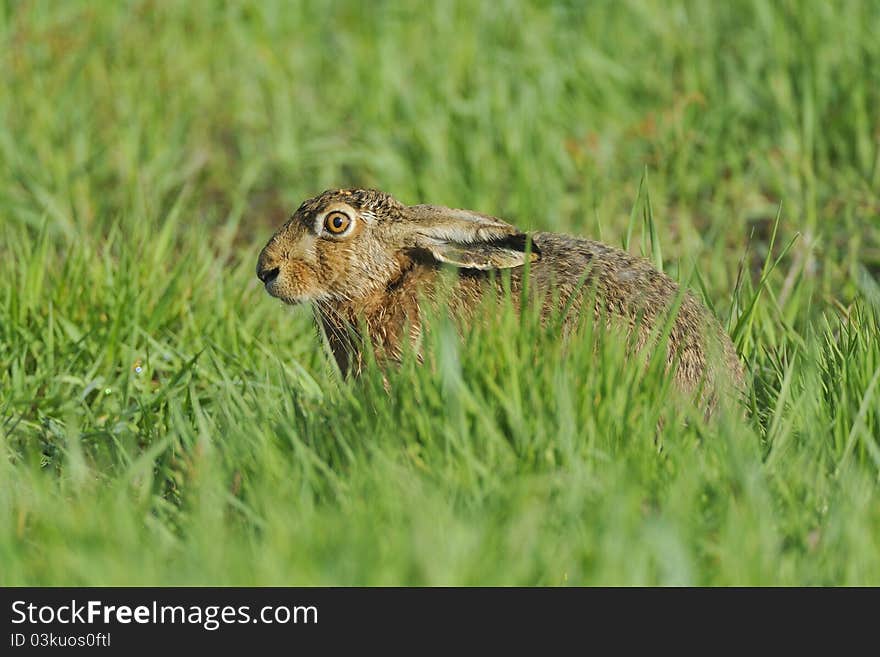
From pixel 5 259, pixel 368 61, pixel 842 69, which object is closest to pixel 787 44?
pixel 842 69

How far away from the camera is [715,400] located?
12.9 feet

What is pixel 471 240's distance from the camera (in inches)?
170

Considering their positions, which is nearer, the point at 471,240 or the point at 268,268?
the point at 471,240

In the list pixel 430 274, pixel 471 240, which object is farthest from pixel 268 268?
pixel 471 240

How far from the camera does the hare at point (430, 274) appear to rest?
4.10m

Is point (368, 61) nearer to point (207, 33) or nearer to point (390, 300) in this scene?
point (207, 33)

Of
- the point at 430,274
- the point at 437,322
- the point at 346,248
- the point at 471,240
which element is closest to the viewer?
the point at 437,322

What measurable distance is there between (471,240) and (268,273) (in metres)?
0.74

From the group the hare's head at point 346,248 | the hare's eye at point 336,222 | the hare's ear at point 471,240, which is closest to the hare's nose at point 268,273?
the hare's head at point 346,248

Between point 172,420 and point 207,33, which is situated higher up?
point 207,33

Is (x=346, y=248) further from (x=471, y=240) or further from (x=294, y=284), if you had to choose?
(x=471, y=240)

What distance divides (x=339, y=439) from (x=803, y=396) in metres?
1.24

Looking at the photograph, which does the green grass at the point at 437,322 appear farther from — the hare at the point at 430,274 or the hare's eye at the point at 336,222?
the hare's eye at the point at 336,222

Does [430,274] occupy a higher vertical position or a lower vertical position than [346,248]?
lower
